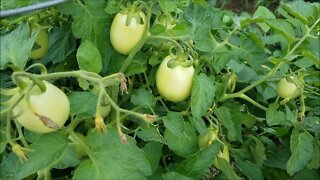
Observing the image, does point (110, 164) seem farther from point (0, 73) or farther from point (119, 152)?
point (0, 73)

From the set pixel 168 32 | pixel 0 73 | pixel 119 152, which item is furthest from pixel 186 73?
pixel 0 73

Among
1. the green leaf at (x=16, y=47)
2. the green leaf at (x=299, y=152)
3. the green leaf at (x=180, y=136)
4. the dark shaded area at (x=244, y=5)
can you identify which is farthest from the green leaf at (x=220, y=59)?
the dark shaded area at (x=244, y=5)

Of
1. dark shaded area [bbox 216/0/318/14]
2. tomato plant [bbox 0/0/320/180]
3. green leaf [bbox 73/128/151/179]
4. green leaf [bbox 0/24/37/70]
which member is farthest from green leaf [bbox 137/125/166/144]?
dark shaded area [bbox 216/0/318/14]

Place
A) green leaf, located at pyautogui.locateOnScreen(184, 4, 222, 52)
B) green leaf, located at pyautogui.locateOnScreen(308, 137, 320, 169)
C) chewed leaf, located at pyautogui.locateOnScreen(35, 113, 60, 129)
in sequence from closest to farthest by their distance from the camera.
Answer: chewed leaf, located at pyautogui.locateOnScreen(35, 113, 60, 129)
green leaf, located at pyautogui.locateOnScreen(184, 4, 222, 52)
green leaf, located at pyautogui.locateOnScreen(308, 137, 320, 169)

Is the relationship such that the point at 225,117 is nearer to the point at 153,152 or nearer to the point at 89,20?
the point at 153,152

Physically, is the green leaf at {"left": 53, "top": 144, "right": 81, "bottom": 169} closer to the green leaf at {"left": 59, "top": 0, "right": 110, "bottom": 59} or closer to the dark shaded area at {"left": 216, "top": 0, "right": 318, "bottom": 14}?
the green leaf at {"left": 59, "top": 0, "right": 110, "bottom": 59}

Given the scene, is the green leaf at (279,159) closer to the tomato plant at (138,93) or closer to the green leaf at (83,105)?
the tomato plant at (138,93)

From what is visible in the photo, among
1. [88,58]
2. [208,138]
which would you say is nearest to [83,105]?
[88,58]
